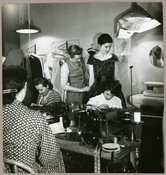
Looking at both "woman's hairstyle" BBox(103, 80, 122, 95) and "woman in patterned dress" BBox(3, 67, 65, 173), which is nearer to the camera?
"woman in patterned dress" BBox(3, 67, 65, 173)

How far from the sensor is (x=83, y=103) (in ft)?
5.65

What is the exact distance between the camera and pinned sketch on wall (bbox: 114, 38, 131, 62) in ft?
5.44

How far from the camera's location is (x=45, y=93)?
1.75 metres

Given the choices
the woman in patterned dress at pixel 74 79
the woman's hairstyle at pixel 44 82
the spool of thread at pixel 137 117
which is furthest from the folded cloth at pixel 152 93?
the woman's hairstyle at pixel 44 82

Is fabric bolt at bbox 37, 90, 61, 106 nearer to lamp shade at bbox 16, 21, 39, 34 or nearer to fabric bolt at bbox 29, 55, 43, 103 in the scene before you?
fabric bolt at bbox 29, 55, 43, 103

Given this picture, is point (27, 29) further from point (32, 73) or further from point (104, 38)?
point (104, 38)

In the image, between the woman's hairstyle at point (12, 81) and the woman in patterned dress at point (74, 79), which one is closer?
the woman's hairstyle at point (12, 81)

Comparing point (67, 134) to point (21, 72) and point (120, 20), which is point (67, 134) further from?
point (120, 20)

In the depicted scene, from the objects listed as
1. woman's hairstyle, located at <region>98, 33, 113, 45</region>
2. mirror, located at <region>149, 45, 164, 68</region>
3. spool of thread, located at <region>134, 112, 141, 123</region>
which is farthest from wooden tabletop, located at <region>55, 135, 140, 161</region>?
woman's hairstyle, located at <region>98, 33, 113, 45</region>

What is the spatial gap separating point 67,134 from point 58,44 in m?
0.58

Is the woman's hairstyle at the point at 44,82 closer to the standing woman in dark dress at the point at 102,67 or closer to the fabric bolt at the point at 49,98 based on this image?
the fabric bolt at the point at 49,98

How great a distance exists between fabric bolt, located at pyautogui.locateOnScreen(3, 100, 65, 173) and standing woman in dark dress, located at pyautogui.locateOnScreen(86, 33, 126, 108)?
14.6 inches

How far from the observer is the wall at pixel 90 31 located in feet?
5.42

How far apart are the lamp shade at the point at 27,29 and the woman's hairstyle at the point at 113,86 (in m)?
0.57
